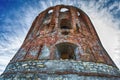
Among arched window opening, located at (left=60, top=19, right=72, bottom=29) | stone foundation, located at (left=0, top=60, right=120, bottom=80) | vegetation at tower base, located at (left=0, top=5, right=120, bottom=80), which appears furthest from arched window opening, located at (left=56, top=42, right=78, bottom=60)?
arched window opening, located at (left=60, top=19, right=72, bottom=29)

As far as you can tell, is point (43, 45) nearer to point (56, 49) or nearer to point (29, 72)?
point (56, 49)

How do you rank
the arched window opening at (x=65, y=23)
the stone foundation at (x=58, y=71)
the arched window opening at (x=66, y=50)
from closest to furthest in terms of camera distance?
the stone foundation at (x=58, y=71), the arched window opening at (x=66, y=50), the arched window opening at (x=65, y=23)

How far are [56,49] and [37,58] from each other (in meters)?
1.45

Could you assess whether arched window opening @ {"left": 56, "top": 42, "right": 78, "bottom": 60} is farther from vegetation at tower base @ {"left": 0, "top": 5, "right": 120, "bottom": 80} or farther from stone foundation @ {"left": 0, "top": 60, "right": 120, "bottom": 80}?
stone foundation @ {"left": 0, "top": 60, "right": 120, "bottom": 80}

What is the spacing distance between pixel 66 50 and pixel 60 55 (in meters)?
0.78

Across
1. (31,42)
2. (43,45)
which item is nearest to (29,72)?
(43,45)

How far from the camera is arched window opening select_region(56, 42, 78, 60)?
1116 centimetres

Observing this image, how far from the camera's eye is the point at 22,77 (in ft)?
29.0

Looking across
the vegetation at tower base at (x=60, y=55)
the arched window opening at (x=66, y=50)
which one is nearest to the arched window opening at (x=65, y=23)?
the vegetation at tower base at (x=60, y=55)

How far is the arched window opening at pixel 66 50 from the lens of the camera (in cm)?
1116

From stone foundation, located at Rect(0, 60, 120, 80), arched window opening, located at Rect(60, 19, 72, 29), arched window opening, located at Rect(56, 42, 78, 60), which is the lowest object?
stone foundation, located at Rect(0, 60, 120, 80)

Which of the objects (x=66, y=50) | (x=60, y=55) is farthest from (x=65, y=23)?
(x=60, y=55)

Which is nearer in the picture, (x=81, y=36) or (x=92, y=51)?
(x=92, y=51)

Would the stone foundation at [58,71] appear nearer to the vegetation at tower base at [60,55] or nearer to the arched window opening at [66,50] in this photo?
the vegetation at tower base at [60,55]
